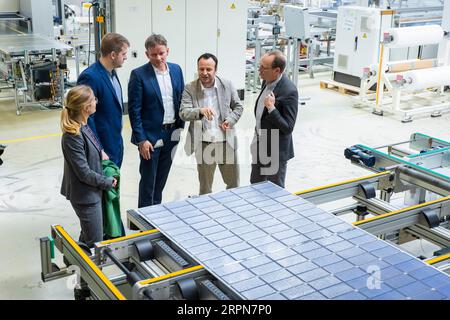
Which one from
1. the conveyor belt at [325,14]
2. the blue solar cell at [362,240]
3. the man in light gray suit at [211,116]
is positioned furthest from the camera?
the conveyor belt at [325,14]

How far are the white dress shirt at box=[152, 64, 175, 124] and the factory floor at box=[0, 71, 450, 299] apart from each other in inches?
54.0

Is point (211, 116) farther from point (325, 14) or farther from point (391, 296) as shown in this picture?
point (325, 14)

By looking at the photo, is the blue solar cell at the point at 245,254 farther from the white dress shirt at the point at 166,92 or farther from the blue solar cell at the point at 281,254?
the white dress shirt at the point at 166,92

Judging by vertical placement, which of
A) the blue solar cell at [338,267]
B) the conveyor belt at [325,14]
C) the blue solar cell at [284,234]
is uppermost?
the conveyor belt at [325,14]

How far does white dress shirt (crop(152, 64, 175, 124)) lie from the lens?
4.87 meters

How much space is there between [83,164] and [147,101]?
113 cm

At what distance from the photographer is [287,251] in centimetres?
294

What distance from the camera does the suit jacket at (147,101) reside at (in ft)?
15.7

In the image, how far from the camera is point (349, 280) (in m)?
→ 2.68

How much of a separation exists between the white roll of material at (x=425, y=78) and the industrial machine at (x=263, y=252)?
525 centimetres

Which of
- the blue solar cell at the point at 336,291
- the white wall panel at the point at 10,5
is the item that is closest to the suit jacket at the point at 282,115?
the blue solar cell at the point at 336,291

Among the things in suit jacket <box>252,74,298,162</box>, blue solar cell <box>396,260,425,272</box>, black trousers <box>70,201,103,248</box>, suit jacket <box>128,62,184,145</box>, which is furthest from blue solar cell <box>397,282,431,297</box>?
suit jacket <box>128,62,184,145</box>

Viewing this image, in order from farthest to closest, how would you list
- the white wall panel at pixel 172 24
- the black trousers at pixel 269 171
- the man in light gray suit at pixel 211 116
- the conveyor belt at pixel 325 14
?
the conveyor belt at pixel 325 14 < the white wall panel at pixel 172 24 < the man in light gray suit at pixel 211 116 < the black trousers at pixel 269 171

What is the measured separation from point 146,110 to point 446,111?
253 inches
